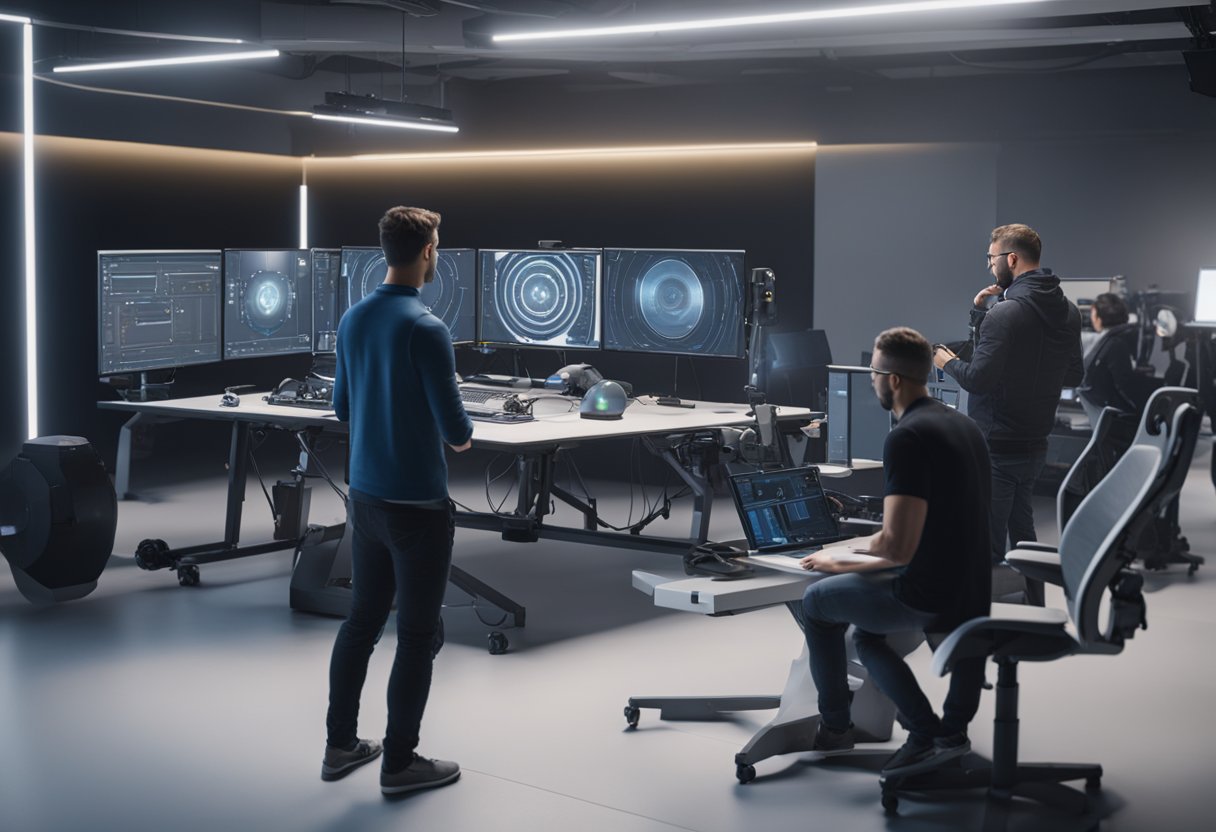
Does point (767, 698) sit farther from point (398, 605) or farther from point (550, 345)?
point (550, 345)

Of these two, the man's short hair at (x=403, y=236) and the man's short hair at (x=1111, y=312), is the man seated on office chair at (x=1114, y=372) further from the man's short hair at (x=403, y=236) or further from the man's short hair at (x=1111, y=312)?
the man's short hair at (x=403, y=236)

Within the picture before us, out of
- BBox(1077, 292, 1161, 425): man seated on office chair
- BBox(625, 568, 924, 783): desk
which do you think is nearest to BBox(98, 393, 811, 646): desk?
BBox(625, 568, 924, 783): desk

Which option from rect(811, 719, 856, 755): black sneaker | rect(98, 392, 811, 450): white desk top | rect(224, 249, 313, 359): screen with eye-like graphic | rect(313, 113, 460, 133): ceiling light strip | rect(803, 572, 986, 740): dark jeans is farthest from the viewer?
rect(313, 113, 460, 133): ceiling light strip

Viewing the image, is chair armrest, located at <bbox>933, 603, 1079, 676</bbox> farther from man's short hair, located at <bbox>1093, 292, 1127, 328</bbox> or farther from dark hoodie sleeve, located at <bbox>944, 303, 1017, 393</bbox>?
man's short hair, located at <bbox>1093, 292, 1127, 328</bbox>

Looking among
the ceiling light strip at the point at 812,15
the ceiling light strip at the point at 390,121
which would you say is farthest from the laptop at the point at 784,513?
the ceiling light strip at the point at 390,121

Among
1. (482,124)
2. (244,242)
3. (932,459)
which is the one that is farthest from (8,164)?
(932,459)

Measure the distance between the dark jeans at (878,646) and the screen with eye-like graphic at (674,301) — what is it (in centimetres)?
228

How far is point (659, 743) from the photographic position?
389 centimetres

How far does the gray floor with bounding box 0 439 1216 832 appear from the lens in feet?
11.1

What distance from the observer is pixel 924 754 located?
135 inches

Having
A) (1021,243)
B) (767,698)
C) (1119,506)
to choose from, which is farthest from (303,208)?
(1119,506)

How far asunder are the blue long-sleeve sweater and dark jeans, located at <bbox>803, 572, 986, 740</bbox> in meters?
1.02

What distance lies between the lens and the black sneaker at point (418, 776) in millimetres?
3479

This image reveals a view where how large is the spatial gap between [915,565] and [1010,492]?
1.60 metres
